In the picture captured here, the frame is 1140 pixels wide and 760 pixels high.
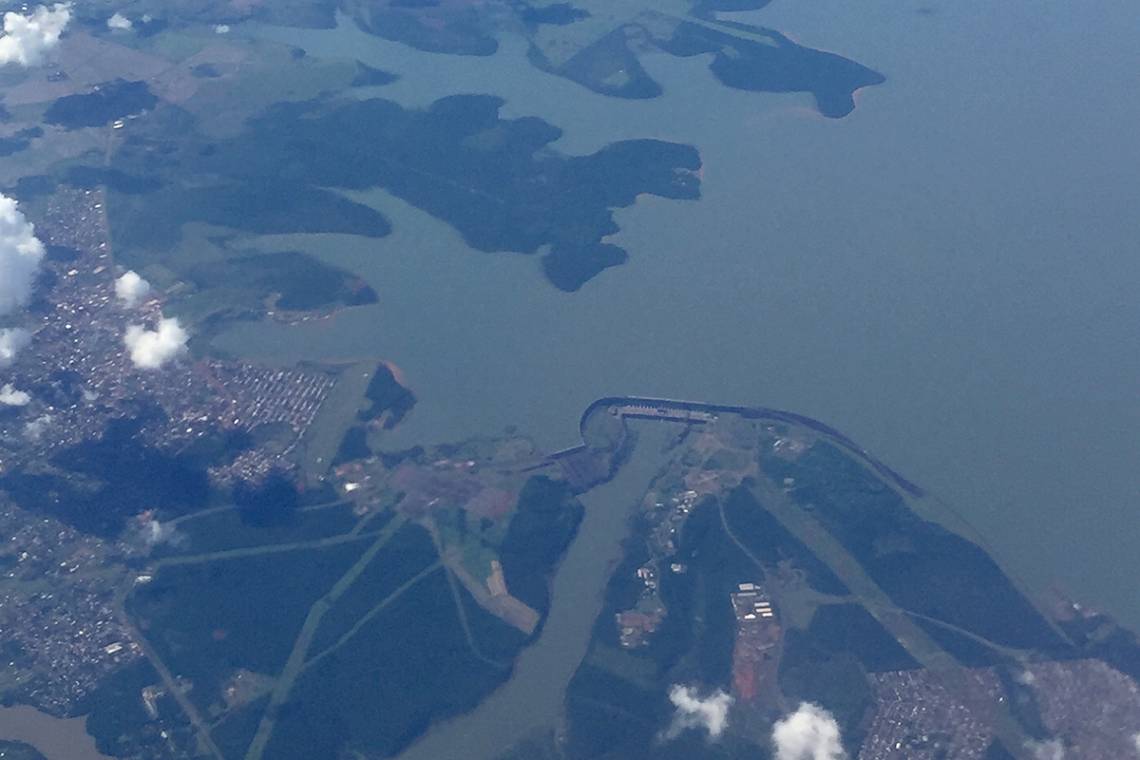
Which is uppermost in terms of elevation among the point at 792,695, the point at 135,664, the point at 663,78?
the point at 663,78

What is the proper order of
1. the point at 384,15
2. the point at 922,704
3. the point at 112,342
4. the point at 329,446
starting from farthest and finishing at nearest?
the point at 384,15
the point at 112,342
the point at 329,446
the point at 922,704

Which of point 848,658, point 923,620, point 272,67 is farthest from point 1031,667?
point 272,67

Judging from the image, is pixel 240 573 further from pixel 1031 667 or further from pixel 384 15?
pixel 384 15

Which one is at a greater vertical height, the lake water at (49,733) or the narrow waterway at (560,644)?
the narrow waterway at (560,644)

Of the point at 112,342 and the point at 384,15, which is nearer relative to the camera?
the point at 112,342

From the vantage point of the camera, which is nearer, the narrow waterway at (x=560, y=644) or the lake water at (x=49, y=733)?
the lake water at (x=49, y=733)

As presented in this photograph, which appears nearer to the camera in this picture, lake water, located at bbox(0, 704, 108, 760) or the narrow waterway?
lake water, located at bbox(0, 704, 108, 760)

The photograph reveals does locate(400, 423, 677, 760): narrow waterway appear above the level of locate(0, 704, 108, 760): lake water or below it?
above

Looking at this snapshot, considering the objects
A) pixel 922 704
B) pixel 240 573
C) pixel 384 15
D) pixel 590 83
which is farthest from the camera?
pixel 384 15
